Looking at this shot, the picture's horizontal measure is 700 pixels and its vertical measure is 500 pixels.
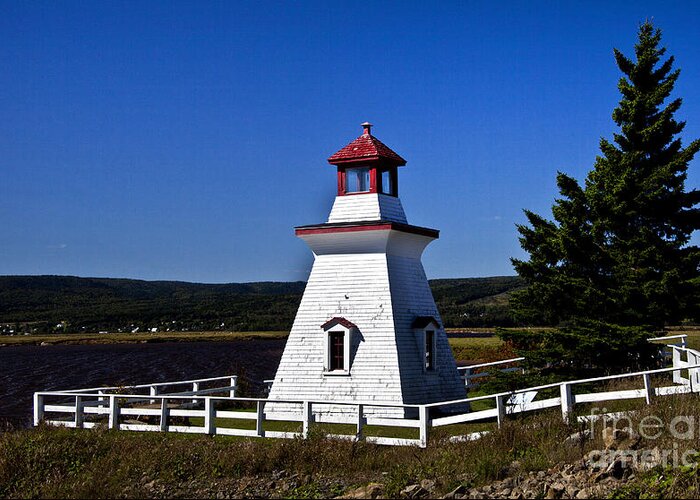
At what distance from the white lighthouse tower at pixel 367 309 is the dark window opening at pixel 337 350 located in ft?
0.09

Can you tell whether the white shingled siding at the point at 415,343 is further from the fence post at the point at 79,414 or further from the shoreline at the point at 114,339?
the shoreline at the point at 114,339

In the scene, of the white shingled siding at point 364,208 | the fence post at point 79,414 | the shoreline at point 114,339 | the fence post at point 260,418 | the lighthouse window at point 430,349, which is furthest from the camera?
the shoreline at point 114,339

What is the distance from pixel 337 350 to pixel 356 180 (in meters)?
4.96

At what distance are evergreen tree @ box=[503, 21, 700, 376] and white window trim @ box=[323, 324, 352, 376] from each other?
584 cm

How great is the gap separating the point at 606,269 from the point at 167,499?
16.1 metres

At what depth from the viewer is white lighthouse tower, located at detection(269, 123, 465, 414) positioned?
20.3 meters

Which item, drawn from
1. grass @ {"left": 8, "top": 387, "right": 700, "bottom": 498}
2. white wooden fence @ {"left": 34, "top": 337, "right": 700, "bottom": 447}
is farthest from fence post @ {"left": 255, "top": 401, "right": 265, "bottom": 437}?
grass @ {"left": 8, "top": 387, "right": 700, "bottom": 498}

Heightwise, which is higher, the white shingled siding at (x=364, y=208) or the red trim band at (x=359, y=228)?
the white shingled siding at (x=364, y=208)

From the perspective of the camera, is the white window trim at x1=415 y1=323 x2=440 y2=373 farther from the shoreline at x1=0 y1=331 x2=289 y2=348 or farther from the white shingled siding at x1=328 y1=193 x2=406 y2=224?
the shoreline at x1=0 y1=331 x2=289 y2=348

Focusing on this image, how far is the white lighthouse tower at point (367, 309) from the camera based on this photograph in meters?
20.3

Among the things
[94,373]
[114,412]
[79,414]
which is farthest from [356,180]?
[94,373]

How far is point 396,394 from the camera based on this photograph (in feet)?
64.9

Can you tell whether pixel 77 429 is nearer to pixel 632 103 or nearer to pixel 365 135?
pixel 365 135

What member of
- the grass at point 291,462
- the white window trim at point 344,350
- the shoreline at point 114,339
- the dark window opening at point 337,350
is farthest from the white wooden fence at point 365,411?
the shoreline at point 114,339
